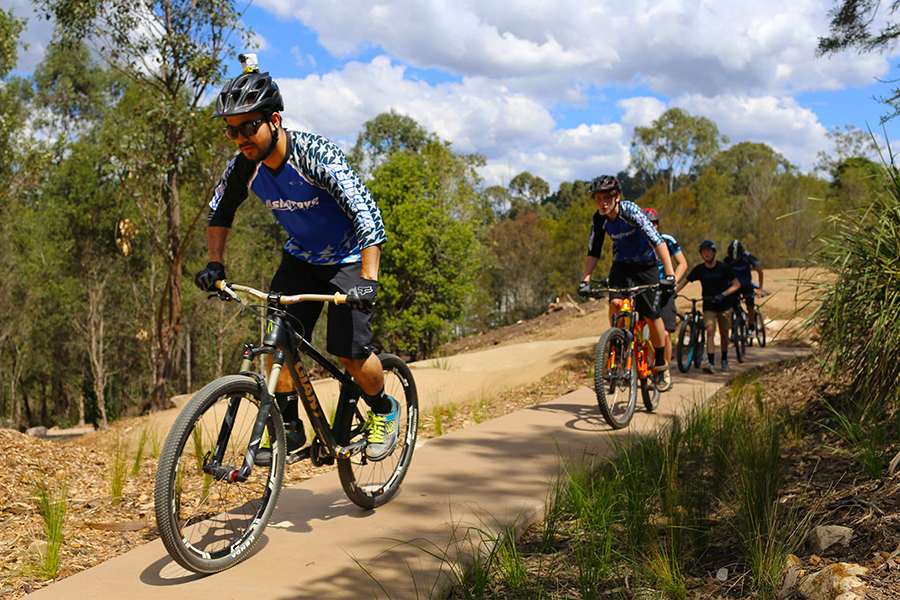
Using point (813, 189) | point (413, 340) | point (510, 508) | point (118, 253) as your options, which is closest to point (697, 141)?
point (813, 189)

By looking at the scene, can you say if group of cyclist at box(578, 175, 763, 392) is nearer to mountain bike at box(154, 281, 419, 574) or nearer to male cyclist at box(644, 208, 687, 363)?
male cyclist at box(644, 208, 687, 363)

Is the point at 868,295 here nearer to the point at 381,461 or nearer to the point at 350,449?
the point at 381,461

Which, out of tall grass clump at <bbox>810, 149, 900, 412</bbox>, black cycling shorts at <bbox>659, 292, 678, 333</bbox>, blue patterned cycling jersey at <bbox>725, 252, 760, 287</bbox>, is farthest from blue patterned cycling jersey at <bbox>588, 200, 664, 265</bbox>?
blue patterned cycling jersey at <bbox>725, 252, 760, 287</bbox>

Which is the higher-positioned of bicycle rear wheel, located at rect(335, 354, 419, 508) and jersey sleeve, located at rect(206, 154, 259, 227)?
jersey sleeve, located at rect(206, 154, 259, 227)

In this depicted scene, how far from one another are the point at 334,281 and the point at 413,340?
32.0 m

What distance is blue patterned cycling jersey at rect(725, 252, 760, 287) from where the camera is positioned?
12.5m

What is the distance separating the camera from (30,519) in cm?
447

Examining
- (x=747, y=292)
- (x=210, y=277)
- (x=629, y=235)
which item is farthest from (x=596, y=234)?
(x=747, y=292)

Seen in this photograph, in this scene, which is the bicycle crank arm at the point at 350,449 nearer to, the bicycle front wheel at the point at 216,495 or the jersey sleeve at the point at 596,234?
the bicycle front wheel at the point at 216,495

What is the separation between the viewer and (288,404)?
4051mm

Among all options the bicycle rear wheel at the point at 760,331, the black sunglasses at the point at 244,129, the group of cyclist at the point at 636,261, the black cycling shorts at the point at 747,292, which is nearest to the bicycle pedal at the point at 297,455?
the black sunglasses at the point at 244,129

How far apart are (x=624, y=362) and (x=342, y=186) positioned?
4013 mm

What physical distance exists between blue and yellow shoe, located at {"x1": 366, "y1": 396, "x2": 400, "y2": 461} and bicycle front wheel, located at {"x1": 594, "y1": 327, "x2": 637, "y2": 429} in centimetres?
256

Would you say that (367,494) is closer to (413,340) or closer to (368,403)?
(368,403)
